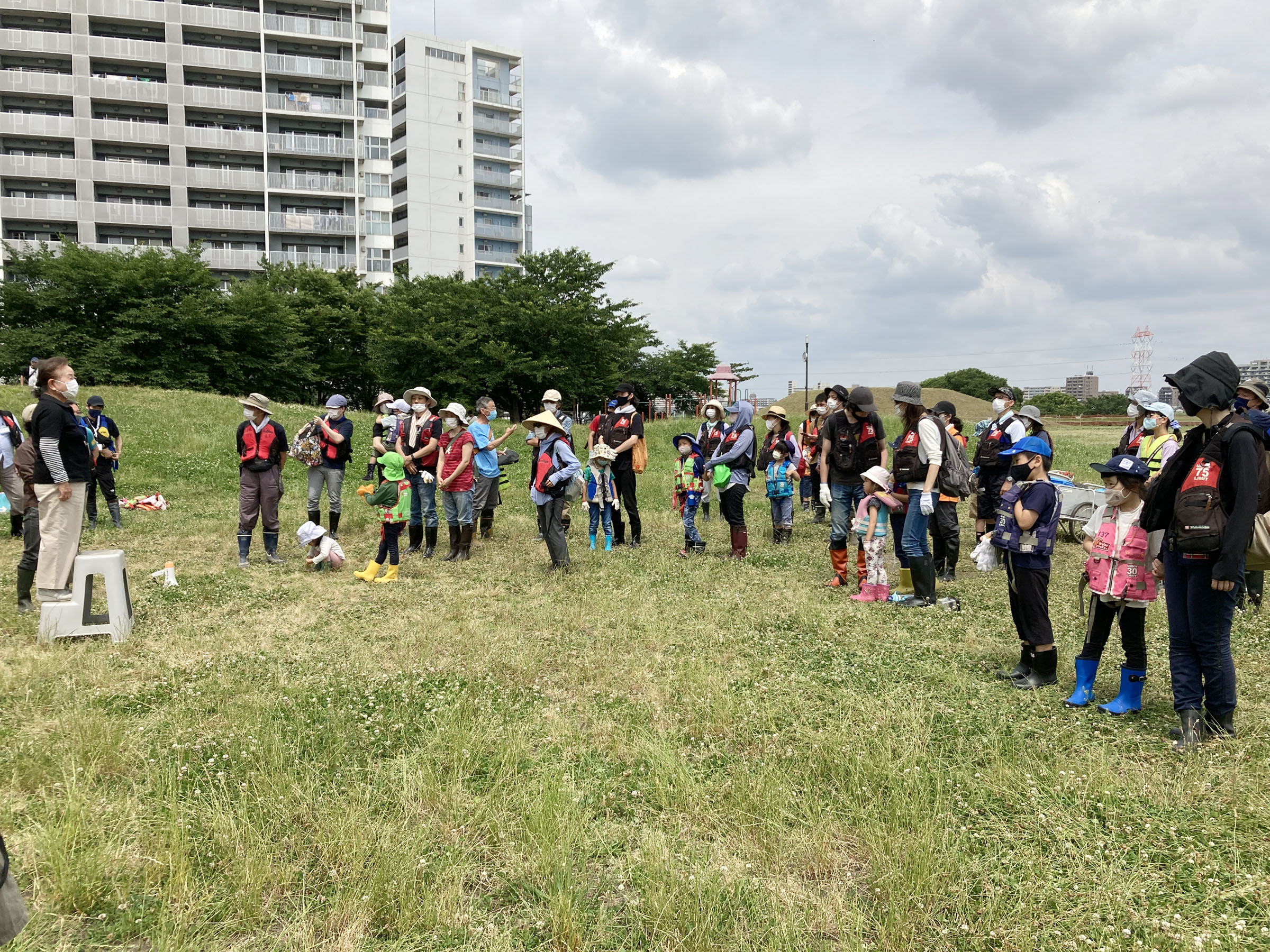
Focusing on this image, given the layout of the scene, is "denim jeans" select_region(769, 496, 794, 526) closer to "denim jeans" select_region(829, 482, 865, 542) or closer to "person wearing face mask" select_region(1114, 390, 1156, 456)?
"denim jeans" select_region(829, 482, 865, 542)

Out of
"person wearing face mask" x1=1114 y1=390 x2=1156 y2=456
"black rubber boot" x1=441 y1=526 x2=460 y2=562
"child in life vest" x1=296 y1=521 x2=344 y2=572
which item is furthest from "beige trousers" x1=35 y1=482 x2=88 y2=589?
"person wearing face mask" x1=1114 y1=390 x2=1156 y2=456

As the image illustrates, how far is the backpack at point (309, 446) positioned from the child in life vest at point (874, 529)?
715 cm

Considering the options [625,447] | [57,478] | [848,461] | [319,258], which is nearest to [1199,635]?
[848,461]

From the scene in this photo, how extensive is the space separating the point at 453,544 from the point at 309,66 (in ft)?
161

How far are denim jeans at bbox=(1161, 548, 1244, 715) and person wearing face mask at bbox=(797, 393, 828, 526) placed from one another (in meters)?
7.77

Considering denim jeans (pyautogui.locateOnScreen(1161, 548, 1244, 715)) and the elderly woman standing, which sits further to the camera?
the elderly woman standing

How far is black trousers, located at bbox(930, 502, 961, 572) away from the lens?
30.0ft

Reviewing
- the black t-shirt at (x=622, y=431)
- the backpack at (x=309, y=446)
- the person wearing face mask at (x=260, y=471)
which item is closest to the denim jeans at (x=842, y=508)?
the black t-shirt at (x=622, y=431)

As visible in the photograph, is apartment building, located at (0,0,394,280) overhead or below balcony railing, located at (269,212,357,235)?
overhead

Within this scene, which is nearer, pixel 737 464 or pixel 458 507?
pixel 737 464

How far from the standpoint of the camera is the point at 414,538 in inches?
447

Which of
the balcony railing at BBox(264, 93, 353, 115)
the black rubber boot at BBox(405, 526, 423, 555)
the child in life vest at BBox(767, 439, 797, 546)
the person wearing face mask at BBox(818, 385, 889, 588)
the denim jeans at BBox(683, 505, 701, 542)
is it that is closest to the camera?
the person wearing face mask at BBox(818, 385, 889, 588)

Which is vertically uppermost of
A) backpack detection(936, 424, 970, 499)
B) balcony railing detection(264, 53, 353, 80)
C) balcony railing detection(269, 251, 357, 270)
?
balcony railing detection(264, 53, 353, 80)

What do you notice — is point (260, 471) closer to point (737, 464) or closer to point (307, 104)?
point (737, 464)
